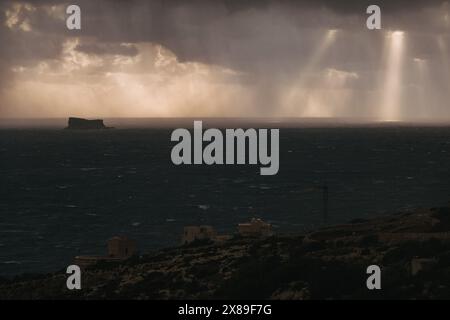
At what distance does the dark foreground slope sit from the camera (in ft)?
139

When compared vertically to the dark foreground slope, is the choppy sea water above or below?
above

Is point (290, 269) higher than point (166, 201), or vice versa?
point (166, 201)

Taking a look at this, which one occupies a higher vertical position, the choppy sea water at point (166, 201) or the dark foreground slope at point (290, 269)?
the choppy sea water at point (166, 201)

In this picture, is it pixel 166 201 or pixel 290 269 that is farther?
pixel 166 201

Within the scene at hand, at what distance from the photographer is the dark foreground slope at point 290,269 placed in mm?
42438

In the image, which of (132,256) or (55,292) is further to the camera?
(132,256)

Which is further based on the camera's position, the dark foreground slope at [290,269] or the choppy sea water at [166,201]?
the choppy sea water at [166,201]

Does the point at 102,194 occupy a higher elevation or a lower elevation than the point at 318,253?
higher

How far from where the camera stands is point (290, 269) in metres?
45.6

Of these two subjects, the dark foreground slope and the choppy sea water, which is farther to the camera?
the choppy sea water

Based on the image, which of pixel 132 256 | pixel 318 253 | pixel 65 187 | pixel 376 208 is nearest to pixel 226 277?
pixel 318 253

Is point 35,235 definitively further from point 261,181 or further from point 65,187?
point 261,181

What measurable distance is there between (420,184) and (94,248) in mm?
77686

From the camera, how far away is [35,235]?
10275 cm
